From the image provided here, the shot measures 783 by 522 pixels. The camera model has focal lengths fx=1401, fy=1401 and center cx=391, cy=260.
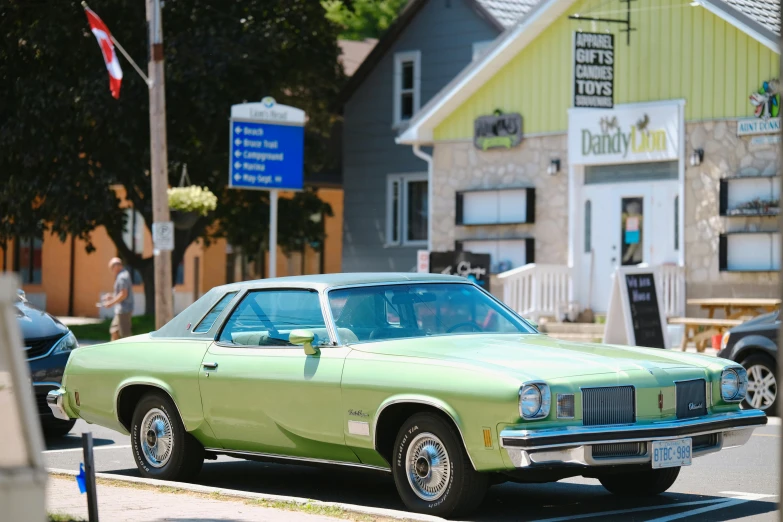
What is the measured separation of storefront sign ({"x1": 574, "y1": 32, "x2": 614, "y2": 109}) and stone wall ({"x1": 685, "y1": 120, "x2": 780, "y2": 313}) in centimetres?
155

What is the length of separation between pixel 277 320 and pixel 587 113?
1581 cm

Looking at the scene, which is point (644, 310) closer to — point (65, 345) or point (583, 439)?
point (65, 345)

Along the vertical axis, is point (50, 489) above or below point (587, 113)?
below

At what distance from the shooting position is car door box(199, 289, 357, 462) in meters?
9.16

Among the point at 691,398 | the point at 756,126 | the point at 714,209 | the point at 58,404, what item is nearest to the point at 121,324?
the point at 714,209

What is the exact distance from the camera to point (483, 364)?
841 cm

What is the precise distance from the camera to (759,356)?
15.1m

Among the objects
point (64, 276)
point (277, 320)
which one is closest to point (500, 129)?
point (277, 320)

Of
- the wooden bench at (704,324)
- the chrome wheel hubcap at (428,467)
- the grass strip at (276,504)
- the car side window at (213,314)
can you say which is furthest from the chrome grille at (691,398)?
the wooden bench at (704,324)

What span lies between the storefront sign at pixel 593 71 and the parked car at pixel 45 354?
12.1m

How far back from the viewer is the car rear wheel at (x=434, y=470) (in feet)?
27.3

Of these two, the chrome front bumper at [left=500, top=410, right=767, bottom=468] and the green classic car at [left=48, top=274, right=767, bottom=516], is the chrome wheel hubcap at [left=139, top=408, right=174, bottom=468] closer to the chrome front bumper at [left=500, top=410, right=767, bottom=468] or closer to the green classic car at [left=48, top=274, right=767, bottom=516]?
the green classic car at [left=48, top=274, right=767, bottom=516]

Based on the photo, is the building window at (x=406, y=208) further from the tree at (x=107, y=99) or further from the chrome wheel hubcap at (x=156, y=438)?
the chrome wheel hubcap at (x=156, y=438)

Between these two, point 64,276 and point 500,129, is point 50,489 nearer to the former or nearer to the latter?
point 500,129
